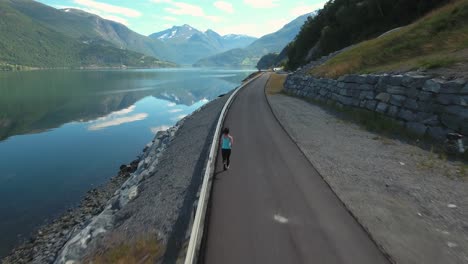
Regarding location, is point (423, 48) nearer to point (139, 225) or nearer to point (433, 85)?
point (433, 85)

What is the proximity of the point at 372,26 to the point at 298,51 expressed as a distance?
3379 cm

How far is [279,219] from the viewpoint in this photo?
8727 millimetres

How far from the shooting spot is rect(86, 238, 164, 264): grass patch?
7.91 meters

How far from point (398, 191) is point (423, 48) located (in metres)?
19.0

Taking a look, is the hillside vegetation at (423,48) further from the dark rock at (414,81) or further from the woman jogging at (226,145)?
the woman jogging at (226,145)

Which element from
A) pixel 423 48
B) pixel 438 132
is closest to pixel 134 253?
pixel 438 132

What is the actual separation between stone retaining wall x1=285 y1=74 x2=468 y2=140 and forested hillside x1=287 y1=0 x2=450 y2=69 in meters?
24.1

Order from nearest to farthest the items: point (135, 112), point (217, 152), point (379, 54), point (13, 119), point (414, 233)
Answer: point (414, 233) → point (217, 152) → point (379, 54) → point (13, 119) → point (135, 112)

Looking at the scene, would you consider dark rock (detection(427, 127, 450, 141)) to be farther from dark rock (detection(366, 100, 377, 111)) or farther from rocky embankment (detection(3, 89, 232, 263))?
rocky embankment (detection(3, 89, 232, 263))

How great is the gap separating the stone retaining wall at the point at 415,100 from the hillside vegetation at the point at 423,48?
1.97 m

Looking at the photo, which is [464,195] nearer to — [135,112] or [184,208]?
[184,208]

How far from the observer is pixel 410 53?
2511cm

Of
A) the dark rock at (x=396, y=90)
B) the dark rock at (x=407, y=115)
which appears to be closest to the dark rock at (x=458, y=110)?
the dark rock at (x=407, y=115)

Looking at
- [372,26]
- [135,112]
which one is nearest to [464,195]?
[372,26]
